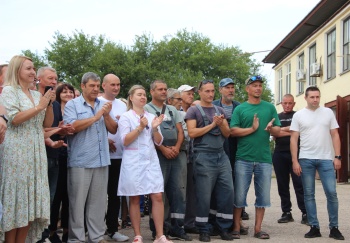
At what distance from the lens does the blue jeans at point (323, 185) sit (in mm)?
8344

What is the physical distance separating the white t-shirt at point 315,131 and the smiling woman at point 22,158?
405 centimetres

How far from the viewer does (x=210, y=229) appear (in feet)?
26.9

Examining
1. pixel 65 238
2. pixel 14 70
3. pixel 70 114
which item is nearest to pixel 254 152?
pixel 70 114

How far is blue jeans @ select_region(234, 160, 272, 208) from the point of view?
8.30 metres

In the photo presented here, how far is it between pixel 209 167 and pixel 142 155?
117 cm

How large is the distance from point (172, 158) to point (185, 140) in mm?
613

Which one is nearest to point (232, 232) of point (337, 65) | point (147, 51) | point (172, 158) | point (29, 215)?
point (172, 158)

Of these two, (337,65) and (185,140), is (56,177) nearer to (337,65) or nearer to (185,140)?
(185,140)

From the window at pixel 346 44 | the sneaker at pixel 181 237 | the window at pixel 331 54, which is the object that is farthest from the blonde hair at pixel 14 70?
the window at pixel 331 54

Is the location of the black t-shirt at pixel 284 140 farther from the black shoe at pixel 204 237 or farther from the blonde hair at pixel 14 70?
the blonde hair at pixel 14 70

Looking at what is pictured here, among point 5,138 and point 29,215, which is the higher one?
point 5,138

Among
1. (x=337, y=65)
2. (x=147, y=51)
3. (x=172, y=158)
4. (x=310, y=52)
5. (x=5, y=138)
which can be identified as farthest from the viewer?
(x=147, y=51)

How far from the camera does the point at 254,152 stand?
829 cm

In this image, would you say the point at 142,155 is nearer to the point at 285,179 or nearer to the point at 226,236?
the point at 226,236
